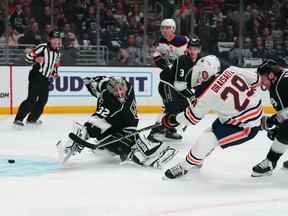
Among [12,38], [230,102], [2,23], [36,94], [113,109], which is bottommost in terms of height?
[36,94]

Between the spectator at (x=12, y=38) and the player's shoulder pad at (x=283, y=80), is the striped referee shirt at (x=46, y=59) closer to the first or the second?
the spectator at (x=12, y=38)

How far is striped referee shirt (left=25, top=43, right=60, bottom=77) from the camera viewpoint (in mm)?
7633

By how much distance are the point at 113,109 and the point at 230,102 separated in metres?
1.11

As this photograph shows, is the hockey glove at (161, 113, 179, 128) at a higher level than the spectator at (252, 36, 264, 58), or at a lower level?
higher

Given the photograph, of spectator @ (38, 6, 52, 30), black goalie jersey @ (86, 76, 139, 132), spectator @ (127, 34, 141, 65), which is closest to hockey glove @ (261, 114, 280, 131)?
black goalie jersey @ (86, 76, 139, 132)

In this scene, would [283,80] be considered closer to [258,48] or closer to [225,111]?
[225,111]

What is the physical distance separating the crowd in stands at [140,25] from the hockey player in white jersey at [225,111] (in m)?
5.14

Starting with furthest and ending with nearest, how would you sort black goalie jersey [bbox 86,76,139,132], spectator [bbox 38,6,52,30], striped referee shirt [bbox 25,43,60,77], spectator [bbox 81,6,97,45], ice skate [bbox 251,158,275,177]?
1. spectator [bbox 81,6,97,45]
2. spectator [bbox 38,6,52,30]
3. striped referee shirt [bbox 25,43,60,77]
4. black goalie jersey [bbox 86,76,139,132]
5. ice skate [bbox 251,158,275,177]

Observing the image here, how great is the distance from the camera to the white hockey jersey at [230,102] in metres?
4.44

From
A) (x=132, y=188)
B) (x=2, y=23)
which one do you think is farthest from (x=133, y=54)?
(x=132, y=188)

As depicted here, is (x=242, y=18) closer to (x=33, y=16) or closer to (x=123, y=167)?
(x=33, y=16)

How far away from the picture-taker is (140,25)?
11.0 m

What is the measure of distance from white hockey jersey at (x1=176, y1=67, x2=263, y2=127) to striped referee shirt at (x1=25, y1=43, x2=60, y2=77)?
3469mm

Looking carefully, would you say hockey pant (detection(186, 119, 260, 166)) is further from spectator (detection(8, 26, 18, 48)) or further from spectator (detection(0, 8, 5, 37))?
spectator (detection(0, 8, 5, 37))
